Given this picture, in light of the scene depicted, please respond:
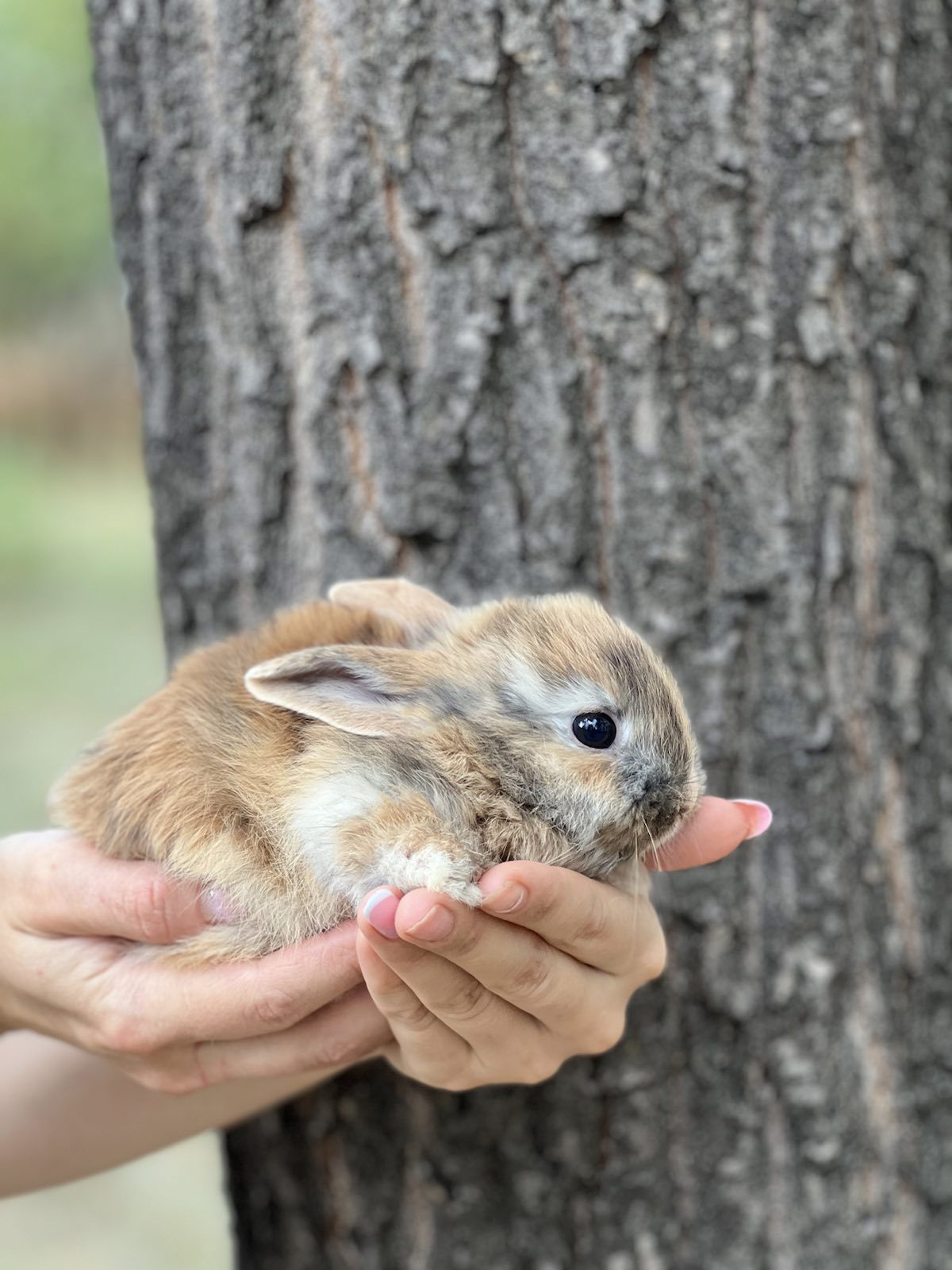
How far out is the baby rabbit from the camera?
160 centimetres

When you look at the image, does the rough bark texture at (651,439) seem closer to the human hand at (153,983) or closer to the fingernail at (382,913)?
the human hand at (153,983)

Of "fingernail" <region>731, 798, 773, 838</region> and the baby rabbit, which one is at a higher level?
the baby rabbit

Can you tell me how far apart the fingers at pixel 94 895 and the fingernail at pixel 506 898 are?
0.46 meters

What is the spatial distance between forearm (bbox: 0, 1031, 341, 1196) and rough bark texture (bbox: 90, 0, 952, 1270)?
0.28 meters

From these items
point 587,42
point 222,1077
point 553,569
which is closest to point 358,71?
point 587,42

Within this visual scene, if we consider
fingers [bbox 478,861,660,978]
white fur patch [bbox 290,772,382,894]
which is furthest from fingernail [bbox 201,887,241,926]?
fingers [bbox 478,861,660,978]

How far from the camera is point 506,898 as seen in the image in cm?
144

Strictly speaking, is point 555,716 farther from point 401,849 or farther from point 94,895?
point 94,895

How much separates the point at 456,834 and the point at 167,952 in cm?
48

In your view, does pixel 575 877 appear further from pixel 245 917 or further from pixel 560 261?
pixel 560 261

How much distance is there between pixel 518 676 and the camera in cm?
173

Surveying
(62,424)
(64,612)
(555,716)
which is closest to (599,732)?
(555,716)

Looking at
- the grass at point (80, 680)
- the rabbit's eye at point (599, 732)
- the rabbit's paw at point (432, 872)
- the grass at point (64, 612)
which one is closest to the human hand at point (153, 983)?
the rabbit's paw at point (432, 872)

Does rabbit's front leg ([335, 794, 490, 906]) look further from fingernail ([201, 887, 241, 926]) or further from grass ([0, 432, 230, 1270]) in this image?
grass ([0, 432, 230, 1270])
